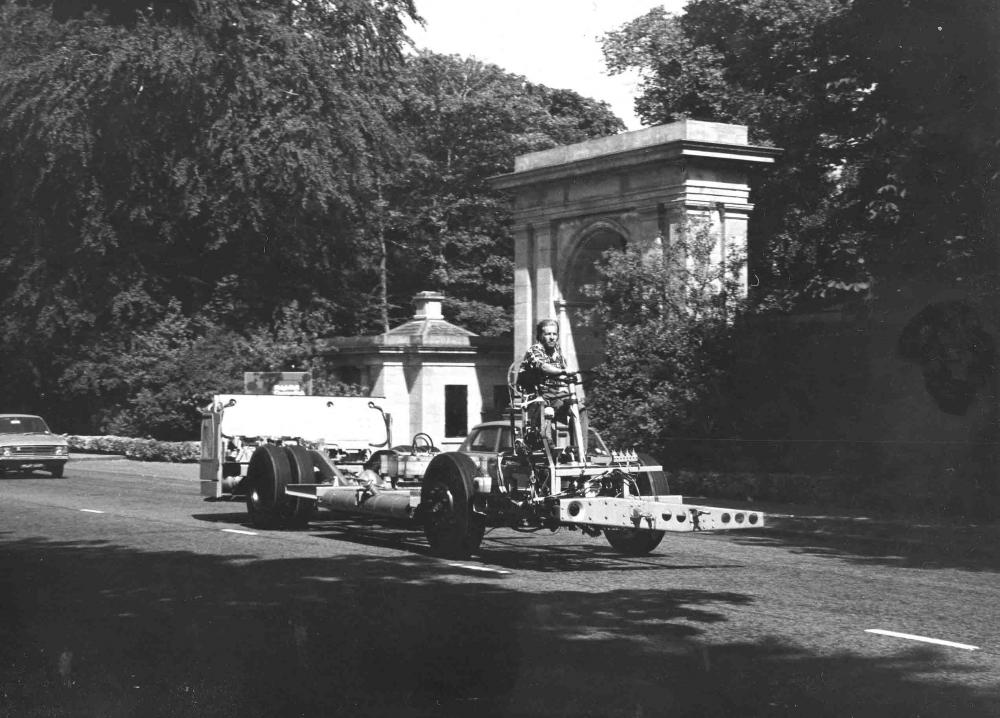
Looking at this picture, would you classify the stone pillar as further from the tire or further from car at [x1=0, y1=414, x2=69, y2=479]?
the tire

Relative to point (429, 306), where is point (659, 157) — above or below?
above

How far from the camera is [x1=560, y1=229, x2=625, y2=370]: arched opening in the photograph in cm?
3394

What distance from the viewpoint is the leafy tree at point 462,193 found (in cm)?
5209

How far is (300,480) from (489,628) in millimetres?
7626

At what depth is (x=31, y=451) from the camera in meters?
31.3

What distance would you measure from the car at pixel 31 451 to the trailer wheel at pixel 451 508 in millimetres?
19759

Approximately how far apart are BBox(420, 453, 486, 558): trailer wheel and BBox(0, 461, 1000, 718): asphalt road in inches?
11.5

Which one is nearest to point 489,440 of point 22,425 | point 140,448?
point 22,425

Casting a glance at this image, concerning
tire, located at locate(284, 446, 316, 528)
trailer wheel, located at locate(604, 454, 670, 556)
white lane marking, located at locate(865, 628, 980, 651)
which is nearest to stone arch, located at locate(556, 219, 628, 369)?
tire, located at locate(284, 446, 316, 528)


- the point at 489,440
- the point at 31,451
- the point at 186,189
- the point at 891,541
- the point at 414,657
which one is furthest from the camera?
the point at 186,189

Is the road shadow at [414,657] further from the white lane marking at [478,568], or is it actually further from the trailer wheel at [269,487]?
the trailer wheel at [269,487]

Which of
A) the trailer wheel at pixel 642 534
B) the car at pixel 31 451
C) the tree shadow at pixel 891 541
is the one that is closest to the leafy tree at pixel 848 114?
the tree shadow at pixel 891 541

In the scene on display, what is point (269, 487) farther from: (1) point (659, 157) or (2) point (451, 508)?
(1) point (659, 157)

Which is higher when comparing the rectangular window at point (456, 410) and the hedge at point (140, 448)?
the rectangular window at point (456, 410)
